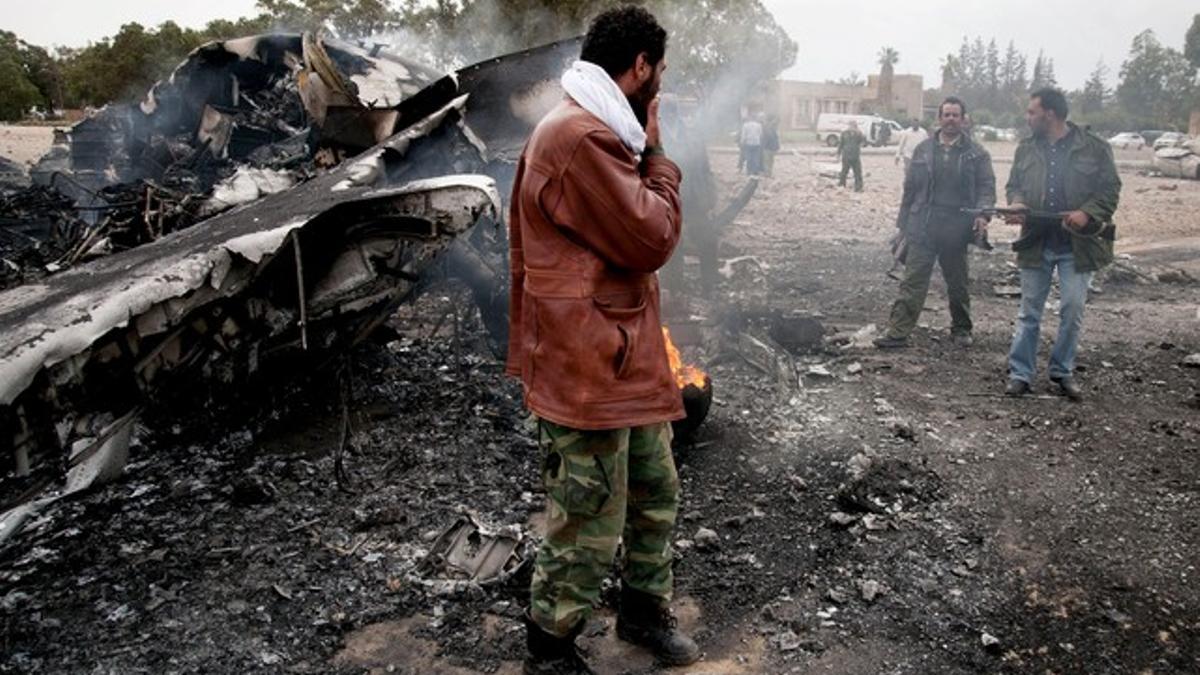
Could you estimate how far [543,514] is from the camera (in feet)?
12.5

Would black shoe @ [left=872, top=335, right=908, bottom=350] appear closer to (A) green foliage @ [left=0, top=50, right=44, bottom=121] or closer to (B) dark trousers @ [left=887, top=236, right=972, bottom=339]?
(B) dark trousers @ [left=887, top=236, right=972, bottom=339]

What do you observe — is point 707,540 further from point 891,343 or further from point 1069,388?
point 891,343

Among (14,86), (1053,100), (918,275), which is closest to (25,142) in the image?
(14,86)

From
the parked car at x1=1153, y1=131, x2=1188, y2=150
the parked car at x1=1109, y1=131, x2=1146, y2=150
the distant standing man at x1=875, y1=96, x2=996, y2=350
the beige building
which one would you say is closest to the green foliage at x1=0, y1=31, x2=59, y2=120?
the beige building

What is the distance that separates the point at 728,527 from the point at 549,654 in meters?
1.31

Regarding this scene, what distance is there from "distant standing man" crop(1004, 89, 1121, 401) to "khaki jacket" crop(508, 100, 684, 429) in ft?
12.4

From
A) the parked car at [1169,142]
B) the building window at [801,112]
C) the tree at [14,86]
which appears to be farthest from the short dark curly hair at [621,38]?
the building window at [801,112]

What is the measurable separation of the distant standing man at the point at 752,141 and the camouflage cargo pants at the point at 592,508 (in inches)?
628

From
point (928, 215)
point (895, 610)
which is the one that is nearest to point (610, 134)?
point (895, 610)

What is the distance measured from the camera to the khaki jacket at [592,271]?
→ 2.14 metres

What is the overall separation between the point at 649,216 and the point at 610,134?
251 millimetres

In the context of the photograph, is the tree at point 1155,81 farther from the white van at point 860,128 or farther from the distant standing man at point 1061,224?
the distant standing man at point 1061,224

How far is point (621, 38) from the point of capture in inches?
87.7

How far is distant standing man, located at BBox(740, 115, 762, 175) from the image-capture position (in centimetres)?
1747
